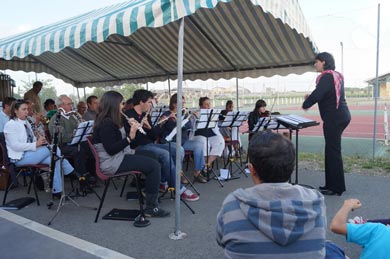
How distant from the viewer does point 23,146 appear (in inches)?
178

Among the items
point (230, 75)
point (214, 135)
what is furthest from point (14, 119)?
point (230, 75)

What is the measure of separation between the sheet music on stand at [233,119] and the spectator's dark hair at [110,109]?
2.42 meters

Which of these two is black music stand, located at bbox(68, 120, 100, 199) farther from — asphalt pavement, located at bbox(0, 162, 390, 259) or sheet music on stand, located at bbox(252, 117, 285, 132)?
sheet music on stand, located at bbox(252, 117, 285, 132)

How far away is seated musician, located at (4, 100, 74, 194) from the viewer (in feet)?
14.9

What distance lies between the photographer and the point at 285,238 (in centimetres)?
128

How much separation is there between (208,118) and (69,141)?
2.36 meters

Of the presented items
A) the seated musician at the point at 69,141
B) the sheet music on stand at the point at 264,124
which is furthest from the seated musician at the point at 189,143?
the seated musician at the point at 69,141

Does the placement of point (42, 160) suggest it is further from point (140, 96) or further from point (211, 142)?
point (211, 142)

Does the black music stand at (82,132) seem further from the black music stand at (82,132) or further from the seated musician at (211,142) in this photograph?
the seated musician at (211,142)

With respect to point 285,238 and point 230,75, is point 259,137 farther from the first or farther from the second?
point 230,75

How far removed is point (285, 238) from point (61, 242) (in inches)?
110

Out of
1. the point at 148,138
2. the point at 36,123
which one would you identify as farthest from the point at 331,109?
the point at 36,123

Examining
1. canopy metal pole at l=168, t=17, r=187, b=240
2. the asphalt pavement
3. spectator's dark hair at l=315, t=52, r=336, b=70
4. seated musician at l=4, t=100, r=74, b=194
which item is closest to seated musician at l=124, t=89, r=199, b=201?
the asphalt pavement

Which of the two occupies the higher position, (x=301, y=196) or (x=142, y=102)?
(x=142, y=102)
